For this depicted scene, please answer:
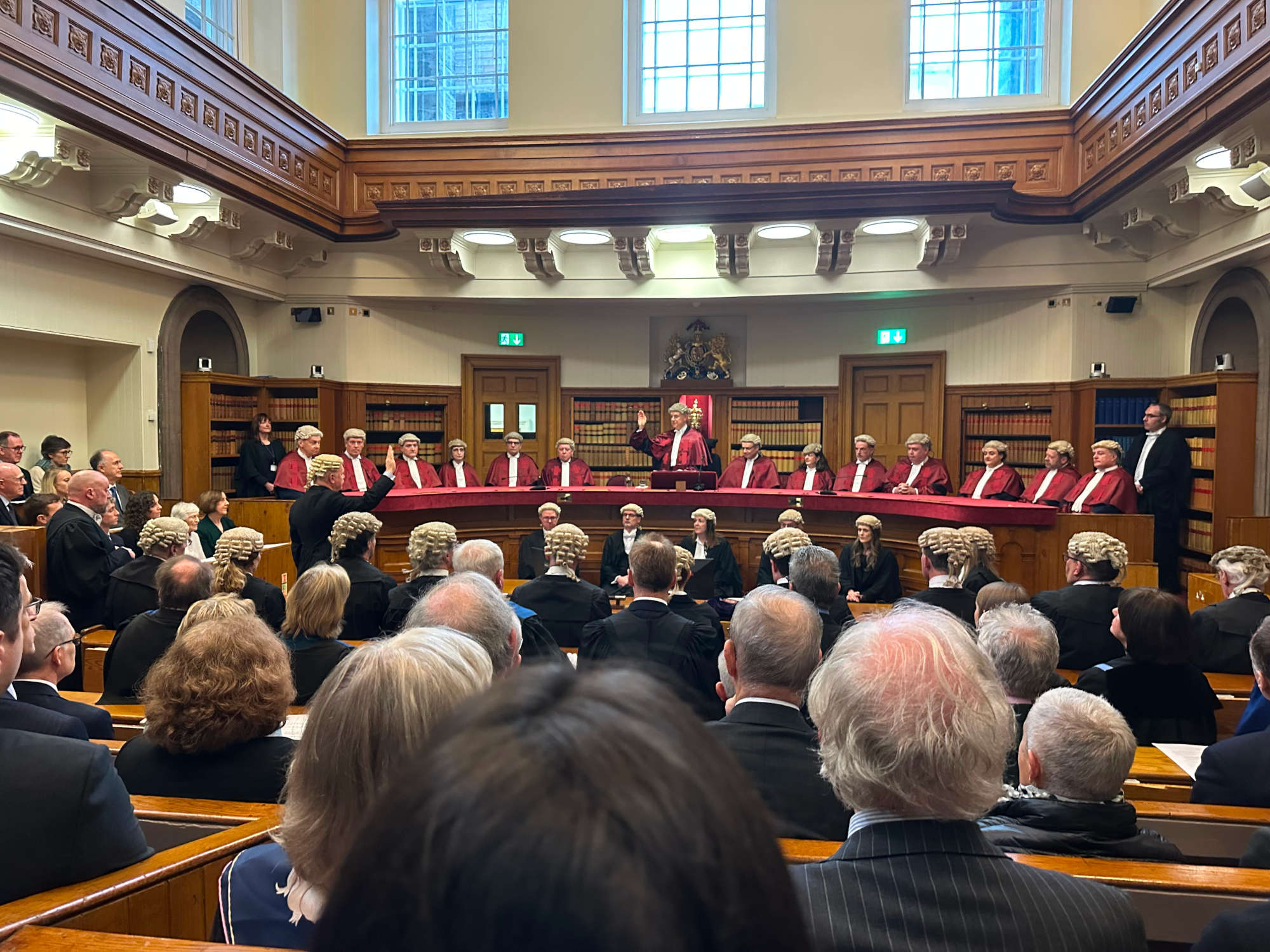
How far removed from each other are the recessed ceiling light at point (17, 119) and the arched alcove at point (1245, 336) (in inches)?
363

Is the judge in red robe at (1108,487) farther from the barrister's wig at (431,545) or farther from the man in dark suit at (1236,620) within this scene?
the barrister's wig at (431,545)

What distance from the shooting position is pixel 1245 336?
8.24m

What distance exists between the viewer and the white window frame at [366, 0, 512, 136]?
967cm

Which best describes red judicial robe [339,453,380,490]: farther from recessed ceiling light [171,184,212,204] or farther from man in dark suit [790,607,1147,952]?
man in dark suit [790,607,1147,952]

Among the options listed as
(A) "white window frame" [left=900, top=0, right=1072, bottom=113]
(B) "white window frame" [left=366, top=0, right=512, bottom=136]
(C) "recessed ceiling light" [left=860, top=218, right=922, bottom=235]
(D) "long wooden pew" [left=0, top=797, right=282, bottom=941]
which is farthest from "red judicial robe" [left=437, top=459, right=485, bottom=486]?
(D) "long wooden pew" [left=0, top=797, right=282, bottom=941]

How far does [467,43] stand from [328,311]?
3501 mm

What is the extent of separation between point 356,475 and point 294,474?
57cm

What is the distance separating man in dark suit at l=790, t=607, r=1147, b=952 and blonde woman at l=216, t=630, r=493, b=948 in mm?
548

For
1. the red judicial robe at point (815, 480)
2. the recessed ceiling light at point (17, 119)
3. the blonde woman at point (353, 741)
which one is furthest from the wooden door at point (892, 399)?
the blonde woman at point (353, 741)

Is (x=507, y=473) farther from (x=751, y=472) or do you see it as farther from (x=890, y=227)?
(x=890, y=227)

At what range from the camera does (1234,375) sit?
725 cm

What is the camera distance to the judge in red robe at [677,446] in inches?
360

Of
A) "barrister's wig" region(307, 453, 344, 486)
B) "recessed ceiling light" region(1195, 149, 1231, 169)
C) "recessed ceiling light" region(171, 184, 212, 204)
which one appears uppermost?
"recessed ceiling light" region(171, 184, 212, 204)

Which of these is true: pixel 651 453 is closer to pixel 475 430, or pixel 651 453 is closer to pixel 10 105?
pixel 475 430
